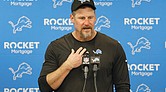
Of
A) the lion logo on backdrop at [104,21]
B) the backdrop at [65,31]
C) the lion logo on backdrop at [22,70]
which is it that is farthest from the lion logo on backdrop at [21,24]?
the lion logo on backdrop at [104,21]

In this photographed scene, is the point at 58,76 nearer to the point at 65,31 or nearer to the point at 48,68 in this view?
the point at 48,68

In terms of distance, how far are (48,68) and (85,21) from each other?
0.31 meters

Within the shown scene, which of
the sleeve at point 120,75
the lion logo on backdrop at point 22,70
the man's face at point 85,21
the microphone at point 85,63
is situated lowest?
the lion logo on backdrop at point 22,70

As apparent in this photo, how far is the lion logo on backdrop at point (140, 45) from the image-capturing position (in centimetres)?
283

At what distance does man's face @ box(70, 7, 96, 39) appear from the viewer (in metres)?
1.54

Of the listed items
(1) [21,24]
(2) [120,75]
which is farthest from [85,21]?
(1) [21,24]

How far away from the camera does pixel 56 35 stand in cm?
288

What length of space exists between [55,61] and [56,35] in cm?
130

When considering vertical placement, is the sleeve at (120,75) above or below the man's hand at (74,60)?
below

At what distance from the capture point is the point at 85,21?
1.54m

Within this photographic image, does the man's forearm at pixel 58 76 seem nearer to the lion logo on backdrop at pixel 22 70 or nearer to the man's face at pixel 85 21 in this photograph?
the man's face at pixel 85 21

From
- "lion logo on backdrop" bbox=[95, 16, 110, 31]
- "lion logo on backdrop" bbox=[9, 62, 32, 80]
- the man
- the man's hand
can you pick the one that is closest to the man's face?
the man

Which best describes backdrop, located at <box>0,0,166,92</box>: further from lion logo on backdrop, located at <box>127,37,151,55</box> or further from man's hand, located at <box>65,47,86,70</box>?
man's hand, located at <box>65,47,86,70</box>

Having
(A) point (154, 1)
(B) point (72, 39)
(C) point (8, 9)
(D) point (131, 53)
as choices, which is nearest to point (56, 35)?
(C) point (8, 9)
